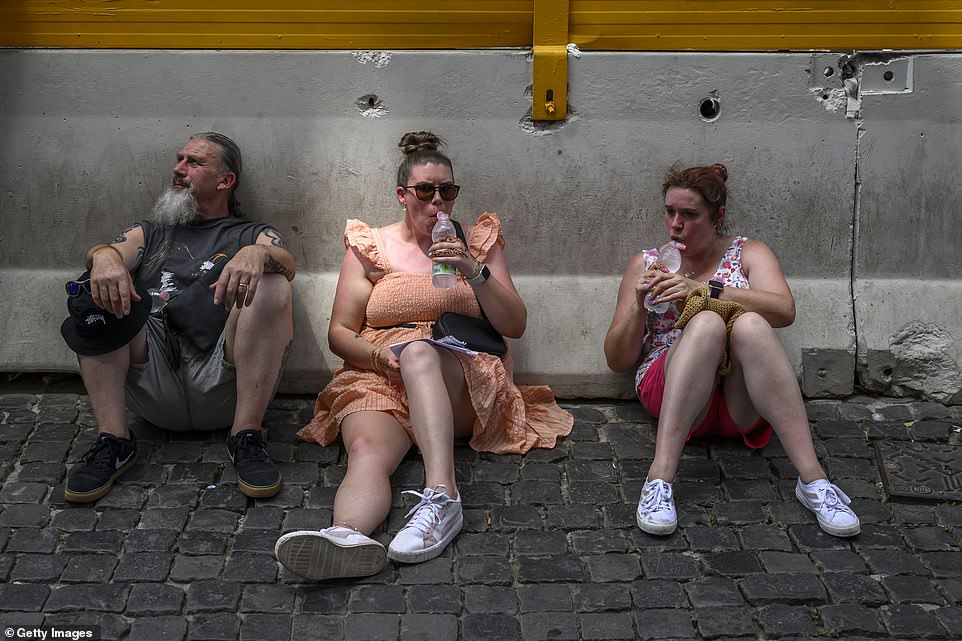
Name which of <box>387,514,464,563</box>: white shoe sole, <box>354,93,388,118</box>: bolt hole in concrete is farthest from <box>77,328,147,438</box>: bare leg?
<box>354,93,388,118</box>: bolt hole in concrete

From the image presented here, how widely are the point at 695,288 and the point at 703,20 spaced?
1403 millimetres

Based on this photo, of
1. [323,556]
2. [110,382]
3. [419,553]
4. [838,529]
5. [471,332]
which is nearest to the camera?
[323,556]

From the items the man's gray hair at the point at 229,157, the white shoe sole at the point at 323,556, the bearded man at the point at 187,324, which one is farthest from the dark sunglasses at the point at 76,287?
the white shoe sole at the point at 323,556

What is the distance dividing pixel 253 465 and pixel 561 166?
6.38ft

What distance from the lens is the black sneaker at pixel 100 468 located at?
4.03 meters

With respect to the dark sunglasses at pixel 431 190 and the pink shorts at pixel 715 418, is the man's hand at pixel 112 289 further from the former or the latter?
the pink shorts at pixel 715 418

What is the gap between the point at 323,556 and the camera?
11.5 feet

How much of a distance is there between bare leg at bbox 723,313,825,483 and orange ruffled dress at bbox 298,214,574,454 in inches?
34.9

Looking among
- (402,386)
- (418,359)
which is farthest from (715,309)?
(402,386)

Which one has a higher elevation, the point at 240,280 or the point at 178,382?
the point at 240,280

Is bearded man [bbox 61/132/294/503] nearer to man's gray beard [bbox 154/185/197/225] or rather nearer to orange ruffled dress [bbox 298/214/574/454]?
man's gray beard [bbox 154/185/197/225]

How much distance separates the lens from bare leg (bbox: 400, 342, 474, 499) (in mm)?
3959

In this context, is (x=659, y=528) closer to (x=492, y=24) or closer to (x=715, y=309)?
(x=715, y=309)

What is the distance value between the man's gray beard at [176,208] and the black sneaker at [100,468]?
0.94 m
